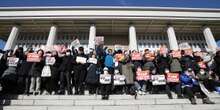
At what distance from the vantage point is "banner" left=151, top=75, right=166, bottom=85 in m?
8.18

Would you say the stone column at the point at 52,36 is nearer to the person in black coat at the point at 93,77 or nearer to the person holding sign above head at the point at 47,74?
the person holding sign above head at the point at 47,74

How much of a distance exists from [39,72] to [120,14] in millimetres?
10464

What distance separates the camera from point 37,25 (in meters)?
18.4

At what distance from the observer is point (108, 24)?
18156mm

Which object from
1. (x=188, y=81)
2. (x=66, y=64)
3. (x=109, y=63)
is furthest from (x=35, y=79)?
(x=188, y=81)

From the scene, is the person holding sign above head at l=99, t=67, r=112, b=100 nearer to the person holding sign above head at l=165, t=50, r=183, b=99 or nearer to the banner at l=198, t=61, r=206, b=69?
the person holding sign above head at l=165, t=50, r=183, b=99

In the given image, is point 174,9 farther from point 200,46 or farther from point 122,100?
point 122,100

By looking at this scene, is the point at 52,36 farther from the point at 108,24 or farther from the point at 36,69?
the point at 36,69

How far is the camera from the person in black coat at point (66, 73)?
8.05 metres

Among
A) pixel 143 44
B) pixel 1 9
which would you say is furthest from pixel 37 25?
pixel 143 44

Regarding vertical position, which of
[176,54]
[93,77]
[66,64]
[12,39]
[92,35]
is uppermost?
[92,35]

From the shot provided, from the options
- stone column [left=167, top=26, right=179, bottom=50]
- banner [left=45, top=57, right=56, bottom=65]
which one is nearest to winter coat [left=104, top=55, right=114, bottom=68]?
banner [left=45, top=57, right=56, bottom=65]

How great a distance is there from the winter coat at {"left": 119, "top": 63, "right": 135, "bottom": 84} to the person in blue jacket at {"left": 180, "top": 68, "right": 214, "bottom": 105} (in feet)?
6.54

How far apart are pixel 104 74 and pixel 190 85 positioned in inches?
132
